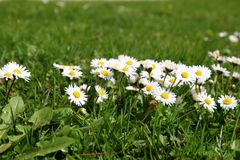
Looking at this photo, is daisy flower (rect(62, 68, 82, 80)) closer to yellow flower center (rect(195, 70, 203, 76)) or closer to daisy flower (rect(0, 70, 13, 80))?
daisy flower (rect(0, 70, 13, 80))

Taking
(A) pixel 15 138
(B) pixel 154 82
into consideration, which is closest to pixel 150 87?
(B) pixel 154 82

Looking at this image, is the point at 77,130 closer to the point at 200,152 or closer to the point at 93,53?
the point at 200,152

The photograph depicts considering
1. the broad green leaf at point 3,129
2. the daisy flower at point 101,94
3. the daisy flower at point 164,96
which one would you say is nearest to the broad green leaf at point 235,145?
the daisy flower at point 164,96

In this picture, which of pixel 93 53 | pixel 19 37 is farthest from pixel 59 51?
pixel 19 37

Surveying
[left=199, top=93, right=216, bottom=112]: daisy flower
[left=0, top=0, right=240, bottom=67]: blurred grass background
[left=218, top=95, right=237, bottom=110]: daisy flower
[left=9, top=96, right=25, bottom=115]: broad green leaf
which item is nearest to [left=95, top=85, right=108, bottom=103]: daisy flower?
[left=9, top=96, right=25, bottom=115]: broad green leaf

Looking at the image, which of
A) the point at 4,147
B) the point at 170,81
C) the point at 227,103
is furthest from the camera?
the point at 170,81

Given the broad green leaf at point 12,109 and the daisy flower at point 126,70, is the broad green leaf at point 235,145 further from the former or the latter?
the broad green leaf at point 12,109

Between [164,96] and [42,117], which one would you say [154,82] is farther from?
[42,117]
